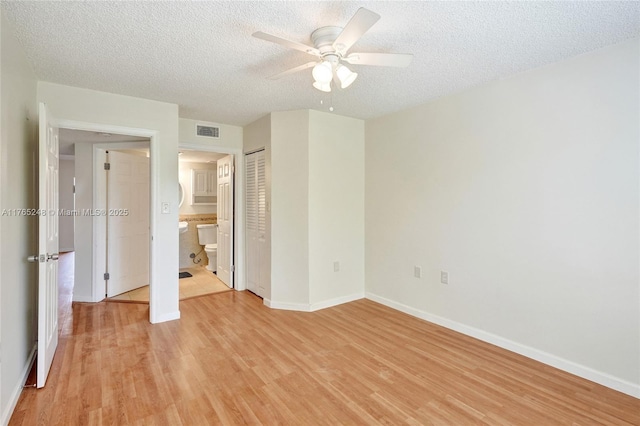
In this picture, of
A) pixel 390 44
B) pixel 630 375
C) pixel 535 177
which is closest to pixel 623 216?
pixel 535 177

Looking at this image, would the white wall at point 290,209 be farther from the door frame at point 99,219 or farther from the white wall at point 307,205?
the door frame at point 99,219

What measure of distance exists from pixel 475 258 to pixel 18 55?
3.91 m

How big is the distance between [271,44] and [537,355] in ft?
10.3

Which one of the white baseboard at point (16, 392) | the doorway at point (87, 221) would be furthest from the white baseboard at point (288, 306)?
the doorway at point (87, 221)

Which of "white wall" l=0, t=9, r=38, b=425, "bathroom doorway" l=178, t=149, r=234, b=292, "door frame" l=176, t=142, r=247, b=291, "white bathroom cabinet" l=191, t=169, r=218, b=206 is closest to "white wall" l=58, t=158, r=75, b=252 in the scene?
"bathroom doorway" l=178, t=149, r=234, b=292

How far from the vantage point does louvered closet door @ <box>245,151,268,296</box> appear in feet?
13.3

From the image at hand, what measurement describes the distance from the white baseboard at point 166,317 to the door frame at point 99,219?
4.30ft

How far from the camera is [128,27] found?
1942 millimetres

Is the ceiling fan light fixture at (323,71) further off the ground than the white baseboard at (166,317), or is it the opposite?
the ceiling fan light fixture at (323,71)

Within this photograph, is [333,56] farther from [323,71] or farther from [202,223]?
[202,223]

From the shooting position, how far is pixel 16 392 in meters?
1.99

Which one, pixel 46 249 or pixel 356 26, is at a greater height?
pixel 356 26

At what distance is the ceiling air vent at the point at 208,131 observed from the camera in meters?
4.12

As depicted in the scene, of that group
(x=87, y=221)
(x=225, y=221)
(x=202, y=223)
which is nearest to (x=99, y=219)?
(x=87, y=221)
